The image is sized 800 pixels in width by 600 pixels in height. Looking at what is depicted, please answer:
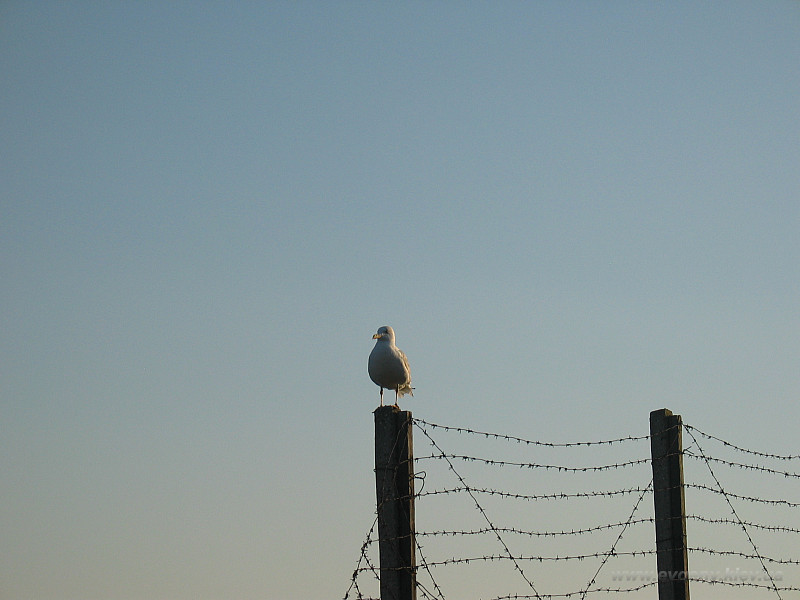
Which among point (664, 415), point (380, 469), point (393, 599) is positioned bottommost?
point (393, 599)

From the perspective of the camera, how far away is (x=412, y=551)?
27.0ft

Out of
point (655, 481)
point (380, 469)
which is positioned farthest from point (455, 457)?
point (655, 481)

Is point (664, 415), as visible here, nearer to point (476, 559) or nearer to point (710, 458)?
point (710, 458)

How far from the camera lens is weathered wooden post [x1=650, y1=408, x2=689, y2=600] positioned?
9305 millimetres

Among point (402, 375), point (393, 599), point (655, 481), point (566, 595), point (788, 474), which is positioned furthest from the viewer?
point (402, 375)

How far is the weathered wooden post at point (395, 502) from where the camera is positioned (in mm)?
8148

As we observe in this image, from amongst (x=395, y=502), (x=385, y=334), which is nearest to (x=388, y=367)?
(x=385, y=334)

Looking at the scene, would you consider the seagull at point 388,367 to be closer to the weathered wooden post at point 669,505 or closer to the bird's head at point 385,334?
the bird's head at point 385,334

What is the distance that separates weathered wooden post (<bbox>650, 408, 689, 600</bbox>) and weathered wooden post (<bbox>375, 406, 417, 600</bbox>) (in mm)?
2365

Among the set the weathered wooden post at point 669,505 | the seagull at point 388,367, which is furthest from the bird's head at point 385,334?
the weathered wooden post at point 669,505

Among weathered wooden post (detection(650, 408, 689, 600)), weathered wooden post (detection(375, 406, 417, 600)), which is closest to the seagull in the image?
weathered wooden post (detection(650, 408, 689, 600))

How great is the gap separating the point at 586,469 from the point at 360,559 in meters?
2.03

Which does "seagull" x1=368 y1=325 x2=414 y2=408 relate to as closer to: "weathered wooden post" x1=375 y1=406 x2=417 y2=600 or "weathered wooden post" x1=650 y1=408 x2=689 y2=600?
"weathered wooden post" x1=650 y1=408 x2=689 y2=600

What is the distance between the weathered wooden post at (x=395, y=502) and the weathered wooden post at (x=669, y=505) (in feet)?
7.76
